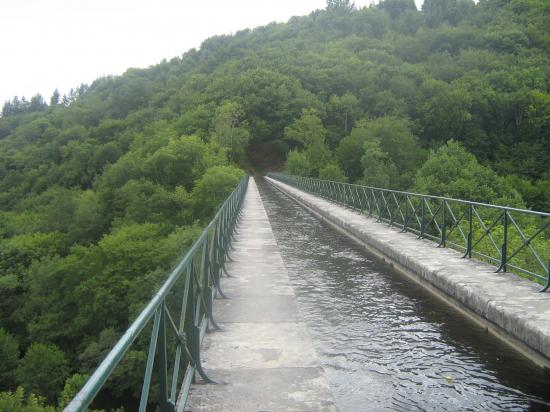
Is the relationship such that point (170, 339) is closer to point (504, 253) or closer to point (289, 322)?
point (289, 322)

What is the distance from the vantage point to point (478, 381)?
12.9 ft

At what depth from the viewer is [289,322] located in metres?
5.20

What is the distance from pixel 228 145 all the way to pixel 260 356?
219ft

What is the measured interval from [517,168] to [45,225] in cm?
6713

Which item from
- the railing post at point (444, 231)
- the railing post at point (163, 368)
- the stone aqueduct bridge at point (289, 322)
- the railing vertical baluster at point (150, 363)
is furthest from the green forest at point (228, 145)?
the railing vertical baluster at point (150, 363)

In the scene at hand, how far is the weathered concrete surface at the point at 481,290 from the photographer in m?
4.50

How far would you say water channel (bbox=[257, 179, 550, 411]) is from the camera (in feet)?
11.8

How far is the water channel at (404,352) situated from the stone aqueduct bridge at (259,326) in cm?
19

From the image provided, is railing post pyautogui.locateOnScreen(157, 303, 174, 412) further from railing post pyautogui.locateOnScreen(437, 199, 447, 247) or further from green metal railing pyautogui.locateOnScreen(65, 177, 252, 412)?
railing post pyautogui.locateOnScreen(437, 199, 447, 247)

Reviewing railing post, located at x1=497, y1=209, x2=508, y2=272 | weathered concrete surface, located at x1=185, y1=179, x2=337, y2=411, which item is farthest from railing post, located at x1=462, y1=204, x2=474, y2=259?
weathered concrete surface, located at x1=185, y1=179, x2=337, y2=411

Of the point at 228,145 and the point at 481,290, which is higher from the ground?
the point at 228,145

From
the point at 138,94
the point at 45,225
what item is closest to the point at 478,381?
the point at 45,225

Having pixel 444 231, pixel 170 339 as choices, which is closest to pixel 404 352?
pixel 170 339

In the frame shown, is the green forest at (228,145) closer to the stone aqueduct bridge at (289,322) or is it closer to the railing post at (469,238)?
the stone aqueduct bridge at (289,322)
